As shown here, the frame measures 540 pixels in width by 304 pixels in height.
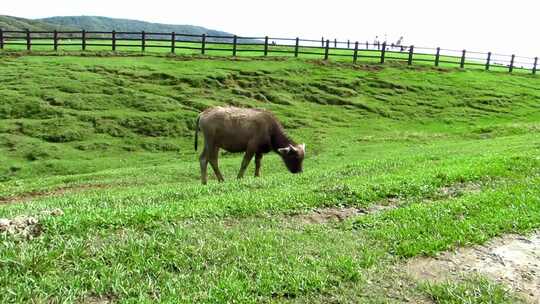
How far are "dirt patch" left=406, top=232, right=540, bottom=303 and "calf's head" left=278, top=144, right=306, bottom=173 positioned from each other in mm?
8848

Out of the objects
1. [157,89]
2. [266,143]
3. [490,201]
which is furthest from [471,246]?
[157,89]

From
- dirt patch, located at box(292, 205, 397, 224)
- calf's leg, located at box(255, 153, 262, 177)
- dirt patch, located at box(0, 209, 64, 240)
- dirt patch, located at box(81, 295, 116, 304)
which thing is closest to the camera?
dirt patch, located at box(81, 295, 116, 304)

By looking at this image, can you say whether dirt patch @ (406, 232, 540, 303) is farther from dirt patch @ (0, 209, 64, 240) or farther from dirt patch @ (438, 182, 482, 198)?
dirt patch @ (0, 209, 64, 240)

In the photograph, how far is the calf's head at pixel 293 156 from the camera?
50.1 ft

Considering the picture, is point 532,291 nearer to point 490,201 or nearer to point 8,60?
point 490,201

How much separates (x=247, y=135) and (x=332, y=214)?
7495 millimetres

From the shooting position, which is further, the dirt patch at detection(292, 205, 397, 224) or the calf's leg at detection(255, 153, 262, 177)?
the calf's leg at detection(255, 153, 262, 177)

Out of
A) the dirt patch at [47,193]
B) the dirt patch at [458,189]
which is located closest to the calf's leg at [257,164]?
the dirt patch at [47,193]

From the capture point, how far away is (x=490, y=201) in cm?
855

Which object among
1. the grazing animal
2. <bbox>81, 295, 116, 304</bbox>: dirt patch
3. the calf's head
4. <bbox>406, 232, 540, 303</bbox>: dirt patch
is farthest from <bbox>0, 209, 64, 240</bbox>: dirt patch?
the calf's head

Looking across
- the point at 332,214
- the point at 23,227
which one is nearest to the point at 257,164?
the point at 332,214

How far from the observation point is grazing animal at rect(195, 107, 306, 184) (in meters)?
15.2

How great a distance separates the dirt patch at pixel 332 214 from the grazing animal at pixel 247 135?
695cm

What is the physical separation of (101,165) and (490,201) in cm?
1823
